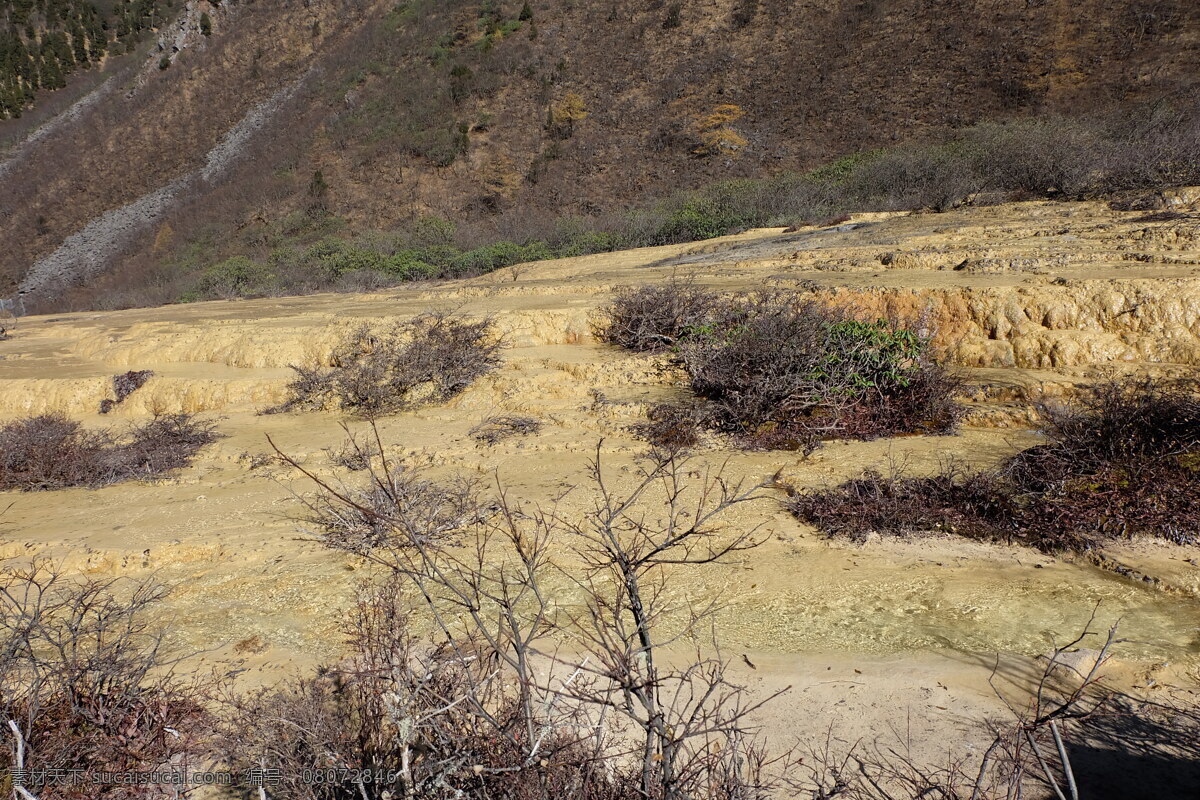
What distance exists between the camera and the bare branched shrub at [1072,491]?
4.32m

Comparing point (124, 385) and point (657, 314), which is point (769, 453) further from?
point (124, 385)

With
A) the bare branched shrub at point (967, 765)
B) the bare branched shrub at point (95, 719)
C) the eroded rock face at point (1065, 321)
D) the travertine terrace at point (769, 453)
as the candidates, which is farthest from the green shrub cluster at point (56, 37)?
the bare branched shrub at point (967, 765)

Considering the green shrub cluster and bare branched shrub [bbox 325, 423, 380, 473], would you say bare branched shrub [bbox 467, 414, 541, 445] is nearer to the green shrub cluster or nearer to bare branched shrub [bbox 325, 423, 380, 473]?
bare branched shrub [bbox 325, 423, 380, 473]

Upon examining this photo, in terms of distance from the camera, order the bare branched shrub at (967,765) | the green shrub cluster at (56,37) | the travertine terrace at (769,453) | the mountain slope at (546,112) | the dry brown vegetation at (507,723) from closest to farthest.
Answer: the dry brown vegetation at (507,723) → the bare branched shrub at (967,765) → the travertine terrace at (769,453) → the mountain slope at (546,112) → the green shrub cluster at (56,37)

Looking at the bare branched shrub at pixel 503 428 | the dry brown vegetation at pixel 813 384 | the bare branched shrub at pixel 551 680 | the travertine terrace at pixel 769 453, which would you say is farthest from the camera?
the bare branched shrub at pixel 503 428

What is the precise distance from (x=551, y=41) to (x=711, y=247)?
79.9 feet

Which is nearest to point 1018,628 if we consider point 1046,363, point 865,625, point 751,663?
point 865,625

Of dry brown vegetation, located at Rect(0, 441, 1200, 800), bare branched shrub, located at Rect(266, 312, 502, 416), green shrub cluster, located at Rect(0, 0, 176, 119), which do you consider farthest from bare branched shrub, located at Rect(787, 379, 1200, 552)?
green shrub cluster, located at Rect(0, 0, 176, 119)

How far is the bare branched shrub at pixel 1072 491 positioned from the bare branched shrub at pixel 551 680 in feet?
2.75

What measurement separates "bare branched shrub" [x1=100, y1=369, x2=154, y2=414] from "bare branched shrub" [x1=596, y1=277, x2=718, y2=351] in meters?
6.07

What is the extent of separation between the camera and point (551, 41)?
3269 centimetres

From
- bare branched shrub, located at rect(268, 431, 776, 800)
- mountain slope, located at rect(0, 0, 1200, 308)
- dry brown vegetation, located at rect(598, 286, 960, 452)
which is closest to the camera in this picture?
bare branched shrub, located at rect(268, 431, 776, 800)

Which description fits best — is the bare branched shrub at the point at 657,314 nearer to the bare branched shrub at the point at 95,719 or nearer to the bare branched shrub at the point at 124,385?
the bare branched shrub at the point at 95,719

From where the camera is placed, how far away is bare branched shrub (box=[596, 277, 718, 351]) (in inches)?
316
